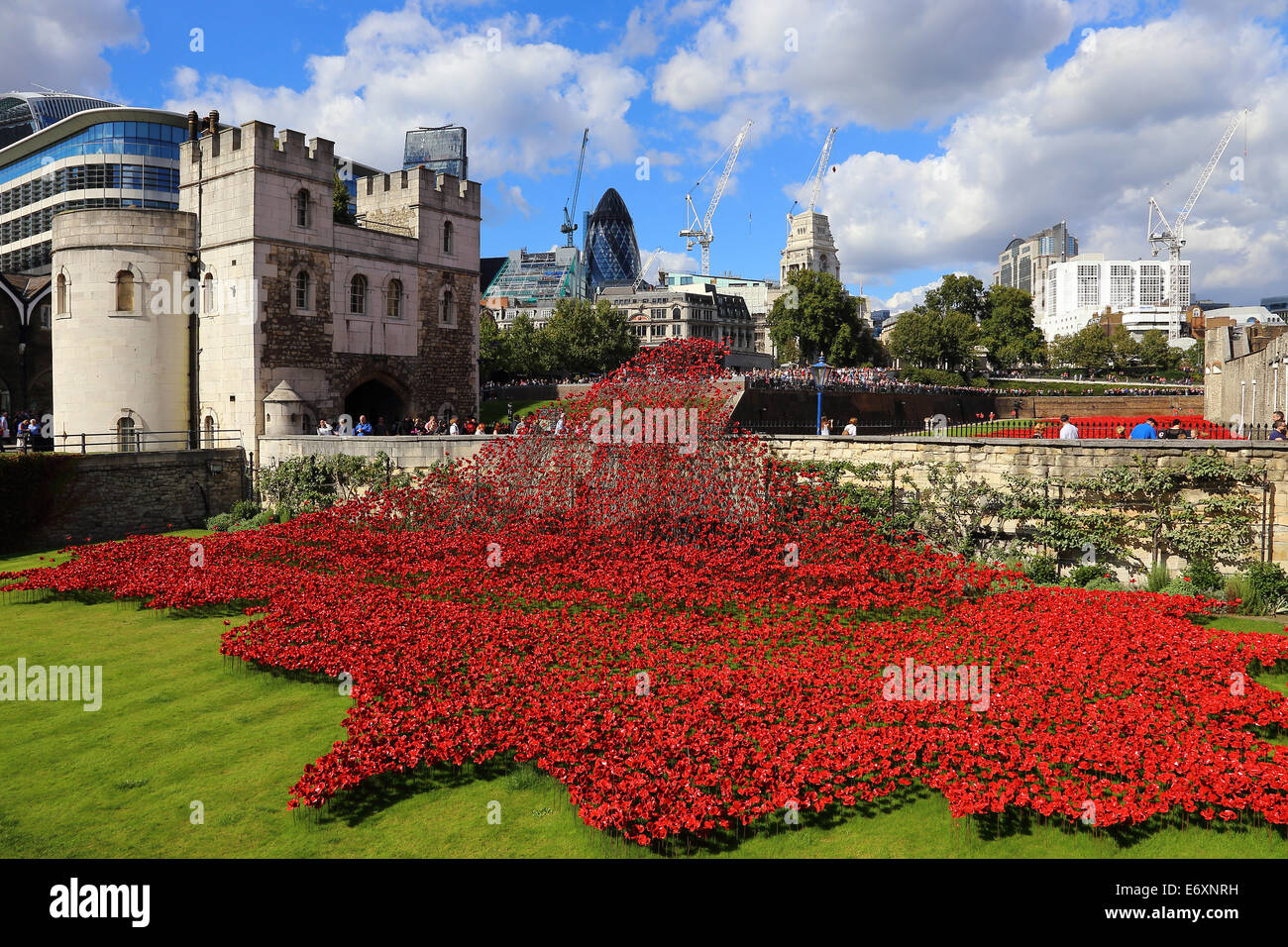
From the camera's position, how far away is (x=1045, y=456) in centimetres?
1614

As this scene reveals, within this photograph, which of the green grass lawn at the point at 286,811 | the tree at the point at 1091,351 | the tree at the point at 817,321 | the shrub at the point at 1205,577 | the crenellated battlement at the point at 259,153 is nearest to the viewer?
the green grass lawn at the point at 286,811

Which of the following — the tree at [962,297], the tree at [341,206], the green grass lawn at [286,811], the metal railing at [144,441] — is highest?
the tree at [962,297]

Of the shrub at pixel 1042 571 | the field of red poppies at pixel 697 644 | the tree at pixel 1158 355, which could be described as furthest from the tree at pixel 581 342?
the tree at pixel 1158 355

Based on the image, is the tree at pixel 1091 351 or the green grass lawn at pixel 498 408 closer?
the green grass lawn at pixel 498 408

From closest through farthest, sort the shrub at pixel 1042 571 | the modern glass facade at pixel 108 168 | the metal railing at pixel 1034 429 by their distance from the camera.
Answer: the shrub at pixel 1042 571 < the metal railing at pixel 1034 429 < the modern glass facade at pixel 108 168

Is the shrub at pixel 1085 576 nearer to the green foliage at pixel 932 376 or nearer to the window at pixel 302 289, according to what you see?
the window at pixel 302 289

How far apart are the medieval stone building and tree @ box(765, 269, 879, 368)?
61.2 metres

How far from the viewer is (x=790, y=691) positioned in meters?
9.20

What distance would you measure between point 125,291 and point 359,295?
6811 millimetres

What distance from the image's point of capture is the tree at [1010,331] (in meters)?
85.0

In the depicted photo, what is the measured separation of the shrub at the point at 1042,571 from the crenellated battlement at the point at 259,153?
914 inches

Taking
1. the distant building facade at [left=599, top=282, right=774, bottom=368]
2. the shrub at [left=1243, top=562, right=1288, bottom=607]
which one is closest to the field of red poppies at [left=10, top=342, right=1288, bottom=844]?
the shrub at [left=1243, top=562, right=1288, bottom=607]
